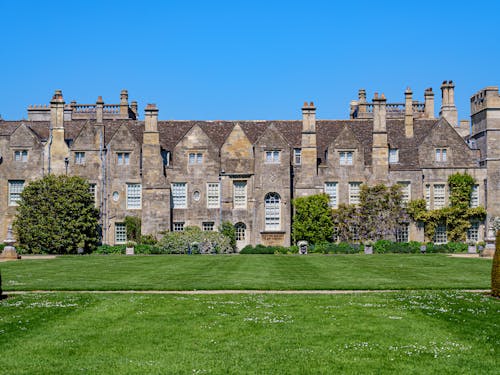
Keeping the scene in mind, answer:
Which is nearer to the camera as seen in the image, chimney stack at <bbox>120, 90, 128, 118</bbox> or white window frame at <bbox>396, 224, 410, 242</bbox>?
white window frame at <bbox>396, 224, 410, 242</bbox>

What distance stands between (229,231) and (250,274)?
22.4 metres

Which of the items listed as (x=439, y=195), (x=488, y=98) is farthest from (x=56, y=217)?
(x=488, y=98)

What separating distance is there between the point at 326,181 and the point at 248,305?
3440 centimetres

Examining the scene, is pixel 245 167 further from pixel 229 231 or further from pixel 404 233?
pixel 404 233

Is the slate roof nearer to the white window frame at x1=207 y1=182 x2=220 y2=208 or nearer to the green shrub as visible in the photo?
the white window frame at x1=207 y1=182 x2=220 y2=208

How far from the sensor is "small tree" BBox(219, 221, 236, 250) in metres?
50.0

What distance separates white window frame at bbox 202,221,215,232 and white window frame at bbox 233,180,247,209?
221 centimetres

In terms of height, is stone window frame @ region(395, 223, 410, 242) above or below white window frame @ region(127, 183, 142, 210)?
below

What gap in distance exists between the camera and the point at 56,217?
4847cm

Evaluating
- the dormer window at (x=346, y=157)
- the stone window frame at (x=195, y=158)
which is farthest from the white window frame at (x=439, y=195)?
the stone window frame at (x=195, y=158)

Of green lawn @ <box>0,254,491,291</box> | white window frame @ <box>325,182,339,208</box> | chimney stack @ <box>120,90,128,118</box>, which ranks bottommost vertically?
green lawn @ <box>0,254,491,291</box>

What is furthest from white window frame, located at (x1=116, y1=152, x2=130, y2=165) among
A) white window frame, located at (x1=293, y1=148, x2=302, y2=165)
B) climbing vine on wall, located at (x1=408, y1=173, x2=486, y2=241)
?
climbing vine on wall, located at (x1=408, y1=173, x2=486, y2=241)

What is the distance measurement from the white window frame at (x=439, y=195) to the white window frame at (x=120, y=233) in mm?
23274

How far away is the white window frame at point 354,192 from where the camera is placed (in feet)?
171
